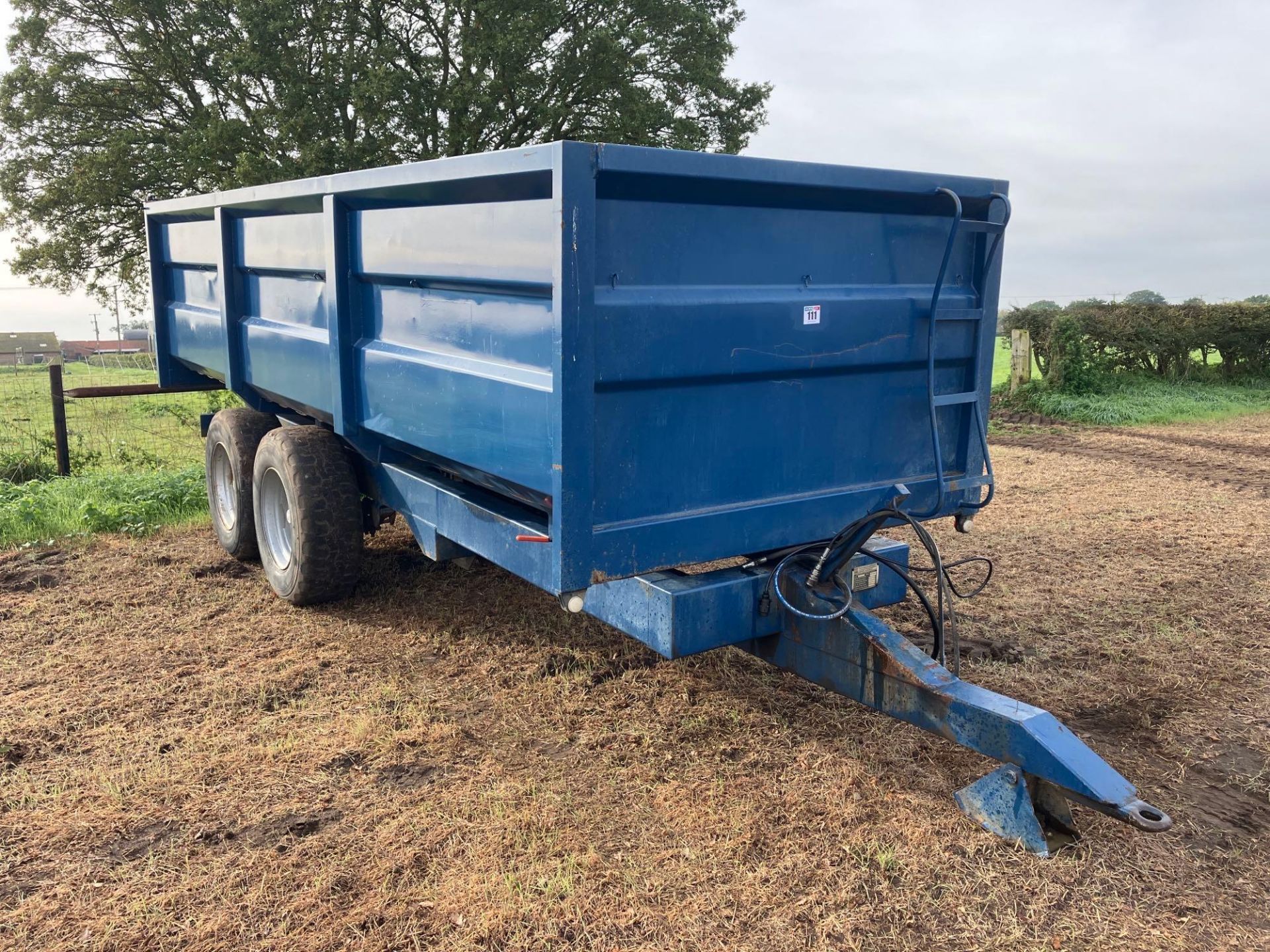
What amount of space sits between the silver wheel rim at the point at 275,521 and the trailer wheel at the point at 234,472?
34 centimetres

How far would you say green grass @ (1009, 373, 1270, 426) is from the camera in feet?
43.1

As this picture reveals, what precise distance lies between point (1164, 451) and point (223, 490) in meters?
9.30

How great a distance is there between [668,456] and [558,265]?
26.7 inches

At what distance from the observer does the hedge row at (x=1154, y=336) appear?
1470 cm

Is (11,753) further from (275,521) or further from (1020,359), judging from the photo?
(1020,359)

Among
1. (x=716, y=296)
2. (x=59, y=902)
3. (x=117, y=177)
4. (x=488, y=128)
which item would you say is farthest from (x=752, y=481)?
(x=117, y=177)

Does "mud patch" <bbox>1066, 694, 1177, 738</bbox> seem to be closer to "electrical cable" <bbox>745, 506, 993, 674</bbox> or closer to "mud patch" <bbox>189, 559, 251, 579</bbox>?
"electrical cable" <bbox>745, 506, 993, 674</bbox>

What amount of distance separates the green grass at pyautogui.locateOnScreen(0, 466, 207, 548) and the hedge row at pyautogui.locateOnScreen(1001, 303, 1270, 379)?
12.1 metres

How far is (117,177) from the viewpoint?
1864 cm

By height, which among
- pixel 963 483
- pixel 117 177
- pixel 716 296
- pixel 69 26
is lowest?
pixel 963 483

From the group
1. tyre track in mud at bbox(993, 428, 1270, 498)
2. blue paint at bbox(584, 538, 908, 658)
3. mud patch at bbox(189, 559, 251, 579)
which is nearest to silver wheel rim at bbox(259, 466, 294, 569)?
mud patch at bbox(189, 559, 251, 579)

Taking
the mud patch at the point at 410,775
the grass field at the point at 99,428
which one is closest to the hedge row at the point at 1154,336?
the grass field at the point at 99,428

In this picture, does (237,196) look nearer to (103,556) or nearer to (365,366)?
(365,366)

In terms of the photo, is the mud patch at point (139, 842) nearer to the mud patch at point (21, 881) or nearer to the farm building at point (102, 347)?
the mud patch at point (21, 881)
